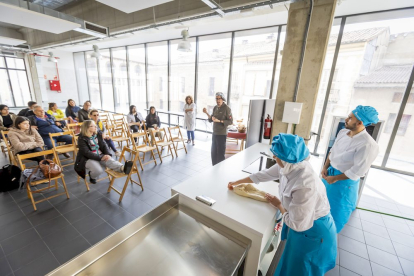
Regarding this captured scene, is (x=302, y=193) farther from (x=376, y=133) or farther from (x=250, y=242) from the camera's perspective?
(x=376, y=133)

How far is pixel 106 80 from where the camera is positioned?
29.6 ft

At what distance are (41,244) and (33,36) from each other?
9.31m

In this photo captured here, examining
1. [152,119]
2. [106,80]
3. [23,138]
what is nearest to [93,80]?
[106,80]

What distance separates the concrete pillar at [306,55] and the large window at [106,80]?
834 cm

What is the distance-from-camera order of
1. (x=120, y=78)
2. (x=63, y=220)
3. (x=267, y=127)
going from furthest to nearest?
1. (x=120, y=78)
2. (x=267, y=127)
3. (x=63, y=220)

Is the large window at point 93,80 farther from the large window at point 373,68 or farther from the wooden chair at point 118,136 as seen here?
the large window at point 373,68

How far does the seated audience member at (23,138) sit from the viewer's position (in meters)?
3.18

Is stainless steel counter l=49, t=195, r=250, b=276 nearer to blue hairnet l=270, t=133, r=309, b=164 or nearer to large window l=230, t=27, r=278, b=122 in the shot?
blue hairnet l=270, t=133, r=309, b=164

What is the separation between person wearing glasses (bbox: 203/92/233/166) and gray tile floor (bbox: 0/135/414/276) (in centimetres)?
120

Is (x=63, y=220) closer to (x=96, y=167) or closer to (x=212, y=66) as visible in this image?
(x=96, y=167)

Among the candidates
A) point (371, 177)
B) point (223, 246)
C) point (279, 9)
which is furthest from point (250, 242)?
point (371, 177)

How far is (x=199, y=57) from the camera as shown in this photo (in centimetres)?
598

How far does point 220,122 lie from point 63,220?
273 cm

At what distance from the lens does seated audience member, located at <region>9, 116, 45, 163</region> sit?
10.4ft
